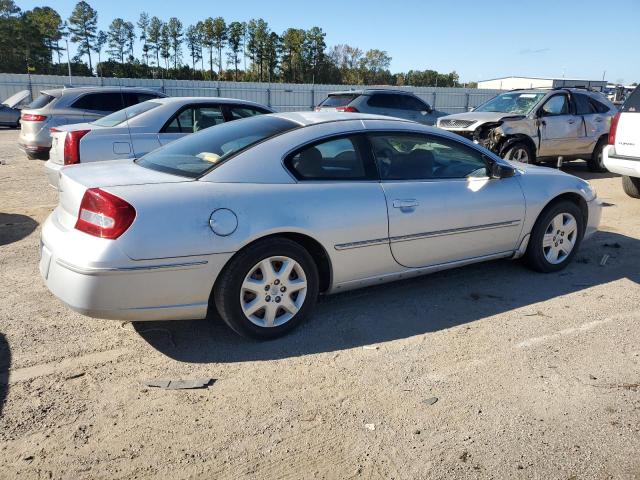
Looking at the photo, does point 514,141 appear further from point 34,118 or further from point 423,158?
point 34,118

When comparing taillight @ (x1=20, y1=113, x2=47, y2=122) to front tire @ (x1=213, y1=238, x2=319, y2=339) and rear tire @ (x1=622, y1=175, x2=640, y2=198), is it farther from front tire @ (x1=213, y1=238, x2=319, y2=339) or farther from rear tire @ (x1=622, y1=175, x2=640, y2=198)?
rear tire @ (x1=622, y1=175, x2=640, y2=198)

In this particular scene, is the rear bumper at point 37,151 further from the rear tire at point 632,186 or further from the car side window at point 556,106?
the rear tire at point 632,186

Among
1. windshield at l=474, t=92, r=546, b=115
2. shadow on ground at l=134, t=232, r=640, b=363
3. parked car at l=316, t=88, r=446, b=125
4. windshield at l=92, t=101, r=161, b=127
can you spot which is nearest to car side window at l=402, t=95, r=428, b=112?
parked car at l=316, t=88, r=446, b=125

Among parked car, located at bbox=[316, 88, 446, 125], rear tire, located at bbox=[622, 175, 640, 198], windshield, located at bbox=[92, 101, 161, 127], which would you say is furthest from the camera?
parked car, located at bbox=[316, 88, 446, 125]

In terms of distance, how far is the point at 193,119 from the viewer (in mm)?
7629

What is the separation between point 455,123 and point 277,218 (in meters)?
7.88

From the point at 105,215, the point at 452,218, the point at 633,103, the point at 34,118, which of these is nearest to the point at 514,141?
the point at 633,103

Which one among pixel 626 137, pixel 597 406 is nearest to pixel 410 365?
pixel 597 406

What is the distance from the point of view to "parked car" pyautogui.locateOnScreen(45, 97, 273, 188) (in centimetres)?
674

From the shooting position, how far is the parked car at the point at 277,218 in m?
3.18

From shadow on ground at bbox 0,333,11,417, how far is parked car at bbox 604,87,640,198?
25.5 ft

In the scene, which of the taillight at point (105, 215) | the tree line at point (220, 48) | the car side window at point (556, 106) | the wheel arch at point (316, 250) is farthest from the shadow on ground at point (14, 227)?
the tree line at point (220, 48)

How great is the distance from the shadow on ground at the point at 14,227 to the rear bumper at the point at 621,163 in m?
7.82

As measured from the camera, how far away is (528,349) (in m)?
3.67
